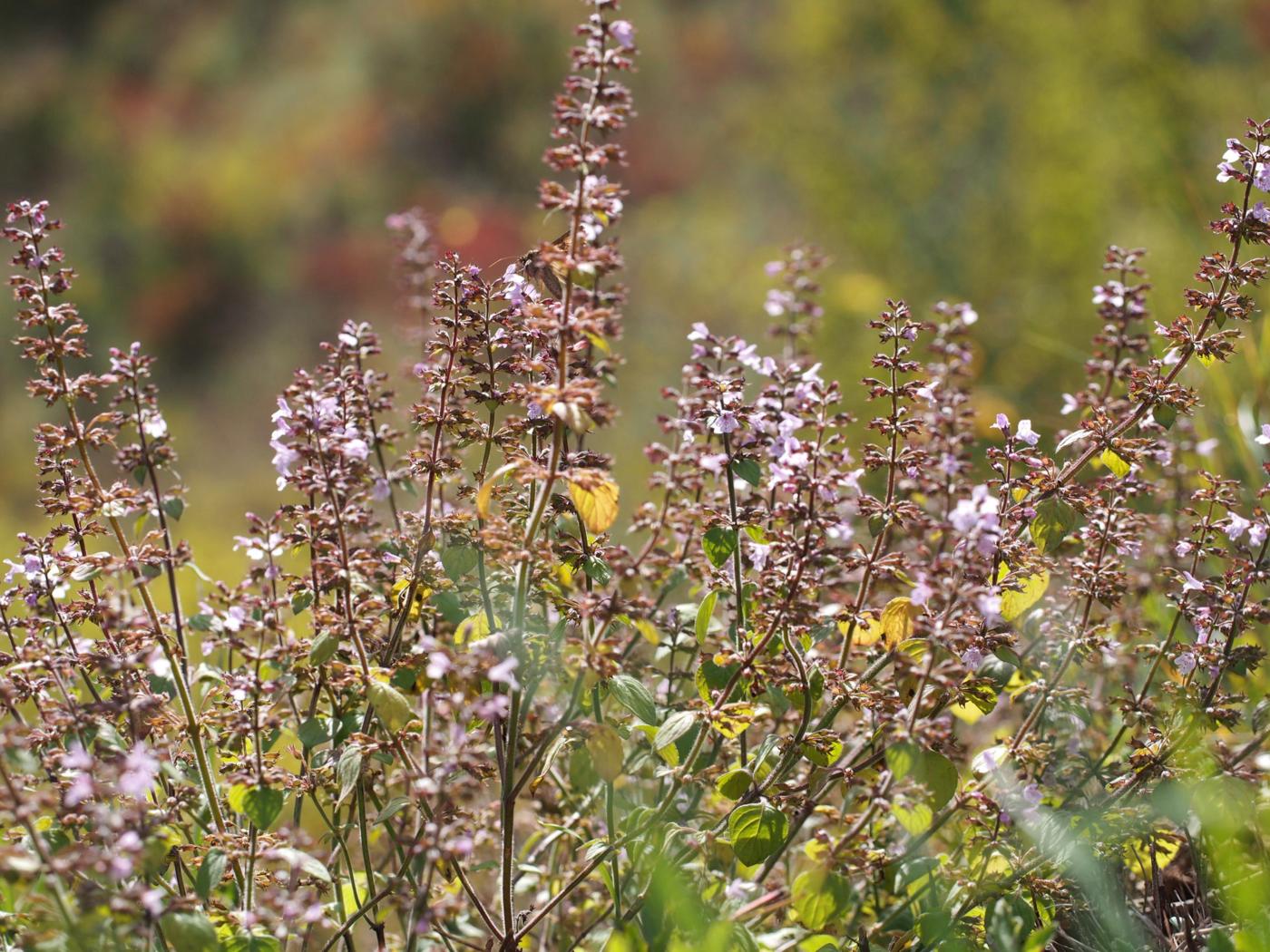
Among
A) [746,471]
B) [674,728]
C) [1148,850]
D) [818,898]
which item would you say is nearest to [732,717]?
[674,728]

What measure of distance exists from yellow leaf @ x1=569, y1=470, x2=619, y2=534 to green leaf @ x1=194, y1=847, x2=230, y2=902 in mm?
780

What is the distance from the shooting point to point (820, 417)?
6.69ft

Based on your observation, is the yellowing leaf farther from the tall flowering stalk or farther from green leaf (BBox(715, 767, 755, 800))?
green leaf (BBox(715, 767, 755, 800))

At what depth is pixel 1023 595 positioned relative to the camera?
2158mm

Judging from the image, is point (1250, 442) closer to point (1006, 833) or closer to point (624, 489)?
point (1006, 833)

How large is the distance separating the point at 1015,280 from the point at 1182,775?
8.09 metres

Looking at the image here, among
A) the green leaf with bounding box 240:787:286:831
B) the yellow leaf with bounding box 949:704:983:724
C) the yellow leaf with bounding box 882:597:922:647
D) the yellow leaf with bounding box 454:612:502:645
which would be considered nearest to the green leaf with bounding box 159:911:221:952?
the green leaf with bounding box 240:787:286:831

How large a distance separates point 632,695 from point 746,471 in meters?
0.42

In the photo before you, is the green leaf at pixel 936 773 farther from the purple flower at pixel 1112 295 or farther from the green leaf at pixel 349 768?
the purple flower at pixel 1112 295

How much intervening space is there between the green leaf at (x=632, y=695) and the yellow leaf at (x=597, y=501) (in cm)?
26

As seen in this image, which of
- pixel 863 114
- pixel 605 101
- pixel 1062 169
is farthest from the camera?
pixel 863 114

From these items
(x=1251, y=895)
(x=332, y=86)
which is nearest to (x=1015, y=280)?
(x=1251, y=895)

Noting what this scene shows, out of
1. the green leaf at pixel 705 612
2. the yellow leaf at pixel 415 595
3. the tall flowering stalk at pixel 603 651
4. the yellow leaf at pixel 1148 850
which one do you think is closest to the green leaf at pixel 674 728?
the tall flowering stalk at pixel 603 651

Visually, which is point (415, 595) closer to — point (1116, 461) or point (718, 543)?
point (718, 543)
